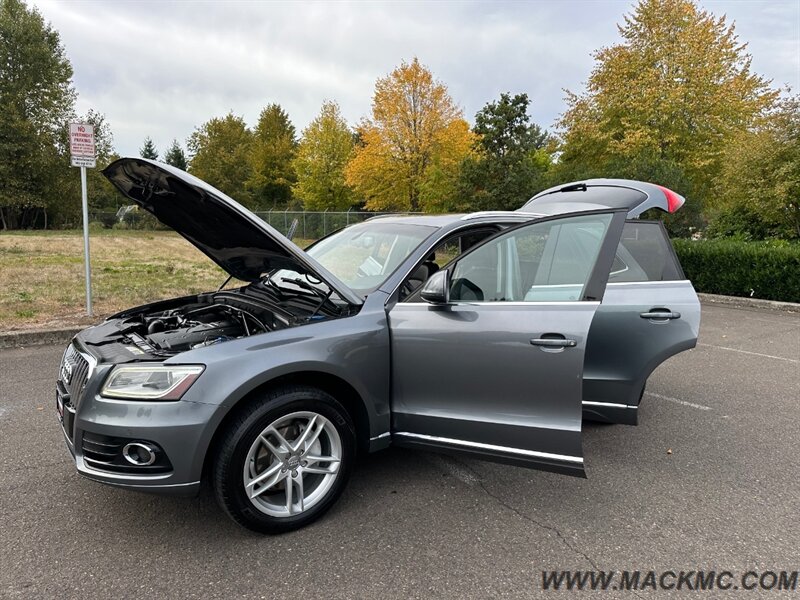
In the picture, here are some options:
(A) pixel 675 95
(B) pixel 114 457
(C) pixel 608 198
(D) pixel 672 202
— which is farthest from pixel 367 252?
(A) pixel 675 95

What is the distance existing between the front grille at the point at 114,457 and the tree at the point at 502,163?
1596 cm

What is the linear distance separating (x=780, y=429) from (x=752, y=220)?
12.3 meters

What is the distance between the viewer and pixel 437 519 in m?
2.82

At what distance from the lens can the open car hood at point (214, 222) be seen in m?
2.79

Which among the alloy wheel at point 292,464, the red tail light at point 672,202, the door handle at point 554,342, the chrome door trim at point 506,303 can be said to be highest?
the red tail light at point 672,202

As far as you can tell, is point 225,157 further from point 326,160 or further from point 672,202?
point 672,202

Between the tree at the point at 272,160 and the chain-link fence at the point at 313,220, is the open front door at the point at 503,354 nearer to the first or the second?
the chain-link fence at the point at 313,220

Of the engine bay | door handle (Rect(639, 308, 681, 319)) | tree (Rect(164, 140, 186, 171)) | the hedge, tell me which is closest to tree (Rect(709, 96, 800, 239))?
the hedge

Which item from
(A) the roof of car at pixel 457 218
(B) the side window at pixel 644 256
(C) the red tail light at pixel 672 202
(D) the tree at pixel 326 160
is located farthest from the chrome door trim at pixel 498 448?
(D) the tree at pixel 326 160

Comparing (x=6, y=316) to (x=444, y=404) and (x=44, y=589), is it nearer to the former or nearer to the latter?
(x=44, y=589)

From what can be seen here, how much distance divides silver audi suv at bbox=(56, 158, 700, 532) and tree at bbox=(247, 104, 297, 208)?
4540cm

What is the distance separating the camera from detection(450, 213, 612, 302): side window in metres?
2.98

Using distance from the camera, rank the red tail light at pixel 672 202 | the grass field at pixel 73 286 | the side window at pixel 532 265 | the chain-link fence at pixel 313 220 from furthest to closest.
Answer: the chain-link fence at pixel 313 220, the grass field at pixel 73 286, the red tail light at pixel 672 202, the side window at pixel 532 265

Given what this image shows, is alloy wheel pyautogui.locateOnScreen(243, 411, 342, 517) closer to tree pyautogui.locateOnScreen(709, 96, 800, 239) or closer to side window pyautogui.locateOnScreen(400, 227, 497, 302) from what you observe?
side window pyautogui.locateOnScreen(400, 227, 497, 302)
